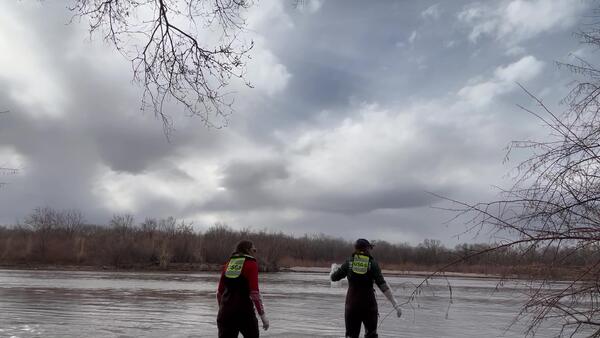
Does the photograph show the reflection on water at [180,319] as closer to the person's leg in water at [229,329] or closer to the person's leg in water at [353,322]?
the person's leg in water at [353,322]

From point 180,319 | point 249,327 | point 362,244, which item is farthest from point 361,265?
point 180,319

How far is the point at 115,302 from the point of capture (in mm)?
20188

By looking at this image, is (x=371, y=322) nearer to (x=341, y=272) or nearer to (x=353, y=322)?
(x=353, y=322)

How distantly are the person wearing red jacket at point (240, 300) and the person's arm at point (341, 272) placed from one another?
171 cm

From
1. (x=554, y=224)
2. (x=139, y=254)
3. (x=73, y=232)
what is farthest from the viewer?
(x=73, y=232)

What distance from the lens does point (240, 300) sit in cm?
694

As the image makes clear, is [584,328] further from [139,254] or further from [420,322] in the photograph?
[139,254]

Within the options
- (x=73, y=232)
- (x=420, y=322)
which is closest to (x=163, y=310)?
(x=420, y=322)

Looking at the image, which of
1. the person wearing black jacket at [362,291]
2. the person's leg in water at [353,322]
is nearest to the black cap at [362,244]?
the person wearing black jacket at [362,291]

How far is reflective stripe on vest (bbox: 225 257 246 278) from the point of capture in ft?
22.8

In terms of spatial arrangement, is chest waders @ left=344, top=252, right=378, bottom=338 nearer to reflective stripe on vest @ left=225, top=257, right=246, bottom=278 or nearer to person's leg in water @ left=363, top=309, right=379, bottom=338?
person's leg in water @ left=363, top=309, right=379, bottom=338

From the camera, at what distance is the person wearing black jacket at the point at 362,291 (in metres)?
7.93

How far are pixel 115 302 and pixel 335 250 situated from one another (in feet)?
344

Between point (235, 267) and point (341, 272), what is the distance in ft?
6.46
